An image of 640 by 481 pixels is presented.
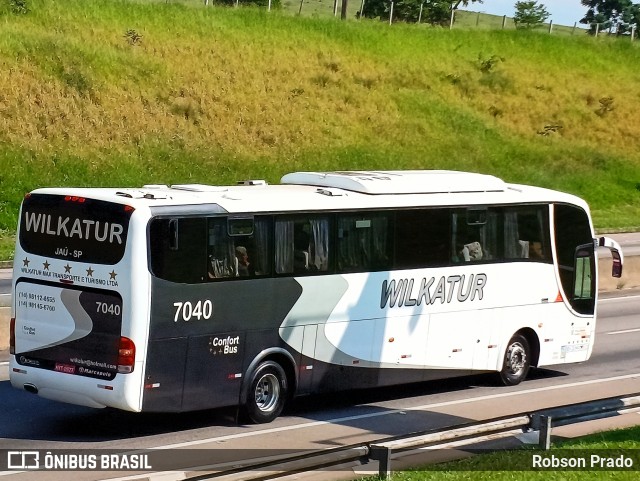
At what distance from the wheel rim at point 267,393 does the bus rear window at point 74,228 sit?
8.90 ft

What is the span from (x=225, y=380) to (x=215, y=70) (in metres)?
43.8

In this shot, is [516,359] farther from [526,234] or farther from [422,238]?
[422,238]

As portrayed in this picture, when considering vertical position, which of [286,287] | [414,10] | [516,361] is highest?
[414,10]

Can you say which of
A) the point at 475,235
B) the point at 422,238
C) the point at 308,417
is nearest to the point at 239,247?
the point at 308,417

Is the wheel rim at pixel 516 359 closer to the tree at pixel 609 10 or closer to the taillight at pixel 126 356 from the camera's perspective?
the taillight at pixel 126 356

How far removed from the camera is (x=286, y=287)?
600 inches

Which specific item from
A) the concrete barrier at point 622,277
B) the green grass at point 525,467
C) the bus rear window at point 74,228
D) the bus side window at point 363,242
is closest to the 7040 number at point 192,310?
the bus rear window at point 74,228

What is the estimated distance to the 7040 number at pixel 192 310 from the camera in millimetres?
13898

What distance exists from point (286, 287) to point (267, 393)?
136cm

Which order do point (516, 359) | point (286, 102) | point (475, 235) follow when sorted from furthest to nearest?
point (286, 102), point (516, 359), point (475, 235)

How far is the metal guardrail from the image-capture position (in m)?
9.78

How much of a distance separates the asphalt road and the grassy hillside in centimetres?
2495

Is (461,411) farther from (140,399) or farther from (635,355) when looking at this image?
(635,355)

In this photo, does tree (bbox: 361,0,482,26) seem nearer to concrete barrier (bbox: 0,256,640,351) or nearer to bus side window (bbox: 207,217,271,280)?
concrete barrier (bbox: 0,256,640,351)
